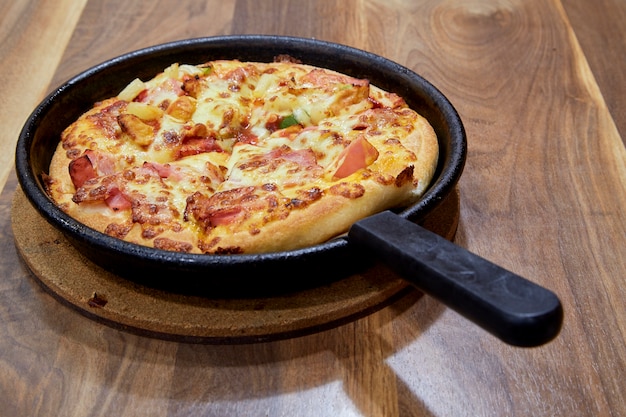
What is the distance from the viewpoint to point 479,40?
2.78 meters

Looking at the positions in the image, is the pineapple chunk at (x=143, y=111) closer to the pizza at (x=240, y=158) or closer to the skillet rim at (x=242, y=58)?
the pizza at (x=240, y=158)

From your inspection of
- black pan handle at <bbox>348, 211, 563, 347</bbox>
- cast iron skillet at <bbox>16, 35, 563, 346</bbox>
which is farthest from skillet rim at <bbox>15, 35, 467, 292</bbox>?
black pan handle at <bbox>348, 211, 563, 347</bbox>

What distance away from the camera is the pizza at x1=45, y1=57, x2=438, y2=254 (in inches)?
53.8

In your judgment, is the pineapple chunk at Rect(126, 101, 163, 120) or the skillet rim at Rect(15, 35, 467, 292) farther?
the pineapple chunk at Rect(126, 101, 163, 120)

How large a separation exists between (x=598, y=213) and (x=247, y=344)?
113cm

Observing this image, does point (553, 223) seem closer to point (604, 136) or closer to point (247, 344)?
point (604, 136)

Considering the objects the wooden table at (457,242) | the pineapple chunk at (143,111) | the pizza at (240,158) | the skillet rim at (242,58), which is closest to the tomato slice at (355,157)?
the pizza at (240,158)

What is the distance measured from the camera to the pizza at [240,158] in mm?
1367

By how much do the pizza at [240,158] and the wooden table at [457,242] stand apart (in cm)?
25

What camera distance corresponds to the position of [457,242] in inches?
66.2

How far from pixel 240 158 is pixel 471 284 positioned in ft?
2.78

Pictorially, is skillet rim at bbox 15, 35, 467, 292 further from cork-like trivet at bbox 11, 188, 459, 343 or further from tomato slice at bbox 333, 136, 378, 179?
tomato slice at bbox 333, 136, 378, 179

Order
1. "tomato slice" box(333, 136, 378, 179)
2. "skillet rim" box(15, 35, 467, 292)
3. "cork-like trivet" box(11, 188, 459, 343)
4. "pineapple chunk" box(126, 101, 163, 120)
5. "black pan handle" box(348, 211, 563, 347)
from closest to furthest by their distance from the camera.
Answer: "black pan handle" box(348, 211, 563, 347), "skillet rim" box(15, 35, 467, 292), "cork-like trivet" box(11, 188, 459, 343), "tomato slice" box(333, 136, 378, 179), "pineapple chunk" box(126, 101, 163, 120)

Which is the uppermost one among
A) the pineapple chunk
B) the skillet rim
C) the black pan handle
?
the black pan handle
